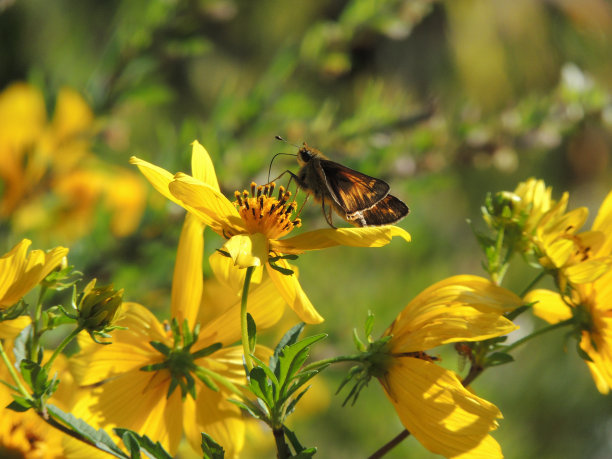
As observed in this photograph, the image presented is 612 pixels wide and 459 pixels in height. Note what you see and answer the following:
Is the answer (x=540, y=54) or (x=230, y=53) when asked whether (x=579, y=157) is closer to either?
(x=540, y=54)

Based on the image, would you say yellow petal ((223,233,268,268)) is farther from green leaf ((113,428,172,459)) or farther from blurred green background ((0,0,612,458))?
blurred green background ((0,0,612,458))

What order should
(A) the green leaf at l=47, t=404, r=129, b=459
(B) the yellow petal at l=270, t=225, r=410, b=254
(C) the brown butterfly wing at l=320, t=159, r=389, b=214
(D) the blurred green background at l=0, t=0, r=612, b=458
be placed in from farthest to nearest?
(D) the blurred green background at l=0, t=0, r=612, b=458
(C) the brown butterfly wing at l=320, t=159, r=389, b=214
(B) the yellow petal at l=270, t=225, r=410, b=254
(A) the green leaf at l=47, t=404, r=129, b=459

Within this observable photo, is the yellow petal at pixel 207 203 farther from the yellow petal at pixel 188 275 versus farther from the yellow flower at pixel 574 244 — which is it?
the yellow flower at pixel 574 244

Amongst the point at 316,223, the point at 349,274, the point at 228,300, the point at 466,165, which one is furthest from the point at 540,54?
the point at 228,300

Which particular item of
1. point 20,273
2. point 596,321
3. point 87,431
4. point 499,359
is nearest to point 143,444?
point 87,431

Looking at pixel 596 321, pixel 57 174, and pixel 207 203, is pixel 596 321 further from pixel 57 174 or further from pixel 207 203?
pixel 57 174

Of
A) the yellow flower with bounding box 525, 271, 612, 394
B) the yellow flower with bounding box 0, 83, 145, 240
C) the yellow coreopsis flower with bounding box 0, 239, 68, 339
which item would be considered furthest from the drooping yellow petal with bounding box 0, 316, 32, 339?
the yellow flower with bounding box 0, 83, 145, 240
